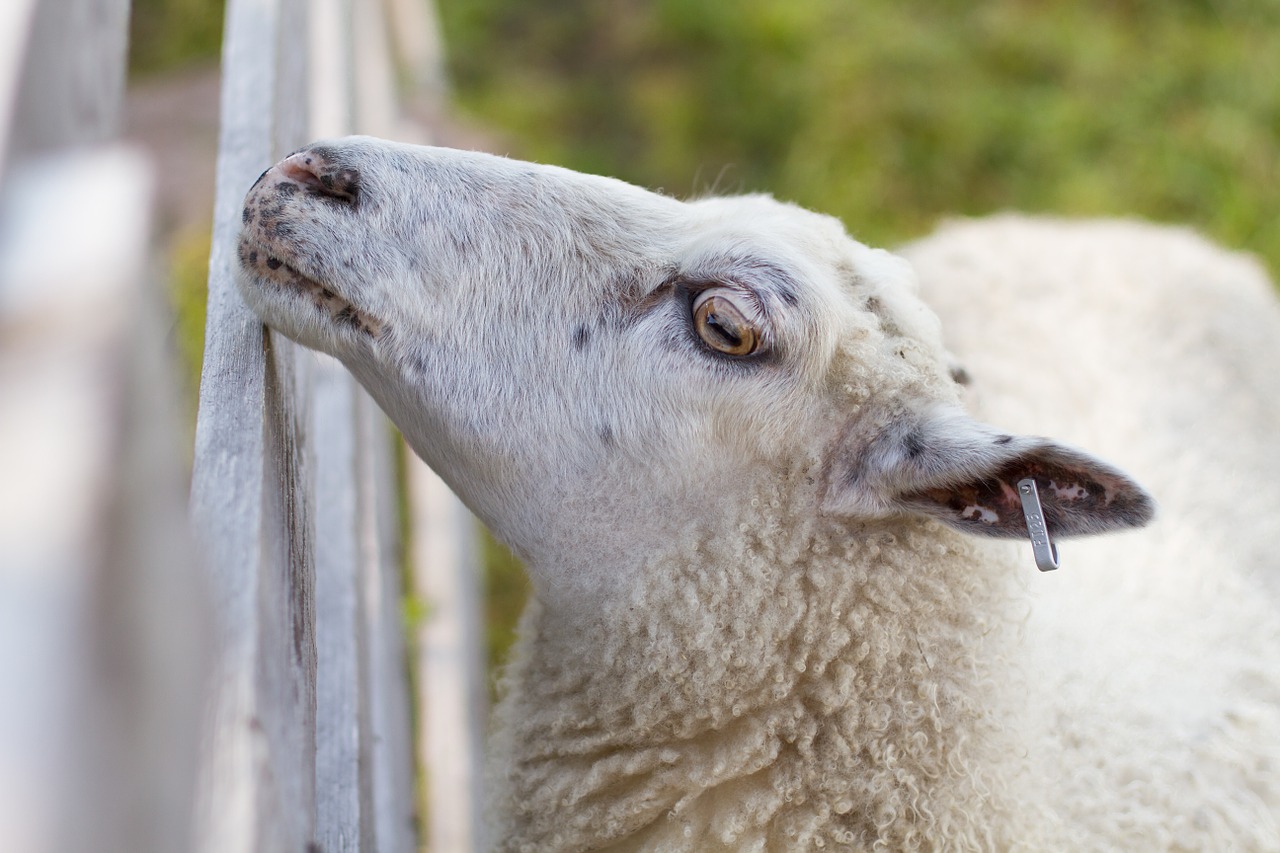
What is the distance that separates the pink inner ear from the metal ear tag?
3 centimetres

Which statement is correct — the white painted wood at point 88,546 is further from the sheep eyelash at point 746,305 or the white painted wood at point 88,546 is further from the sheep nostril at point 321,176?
the sheep eyelash at point 746,305

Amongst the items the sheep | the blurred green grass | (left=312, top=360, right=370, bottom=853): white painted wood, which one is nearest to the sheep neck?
the sheep

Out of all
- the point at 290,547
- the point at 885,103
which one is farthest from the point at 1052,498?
the point at 885,103

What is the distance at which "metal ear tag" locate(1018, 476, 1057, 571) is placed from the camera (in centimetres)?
155

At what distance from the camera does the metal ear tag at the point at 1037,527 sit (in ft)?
5.07

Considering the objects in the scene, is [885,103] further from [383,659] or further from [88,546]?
[88,546]

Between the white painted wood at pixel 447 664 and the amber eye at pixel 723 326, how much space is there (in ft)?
4.87

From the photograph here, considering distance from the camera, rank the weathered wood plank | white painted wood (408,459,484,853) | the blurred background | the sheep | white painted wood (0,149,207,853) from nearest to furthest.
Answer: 1. white painted wood (0,149,207,853)
2. the weathered wood plank
3. the sheep
4. white painted wood (408,459,484,853)
5. the blurred background

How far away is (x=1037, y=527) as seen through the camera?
5.15 ft

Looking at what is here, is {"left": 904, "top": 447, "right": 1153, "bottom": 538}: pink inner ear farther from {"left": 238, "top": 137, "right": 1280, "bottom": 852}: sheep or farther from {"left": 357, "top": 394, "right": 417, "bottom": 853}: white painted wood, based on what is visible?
{"left": 357, "top": 394, "right": 417, "bottom": 853}: white painted wood

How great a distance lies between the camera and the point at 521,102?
5.95 m

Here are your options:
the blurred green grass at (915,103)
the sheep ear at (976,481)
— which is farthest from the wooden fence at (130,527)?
the blurred green grass at (915,103)

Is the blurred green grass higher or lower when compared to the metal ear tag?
higher

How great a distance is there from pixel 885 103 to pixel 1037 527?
4.34m
